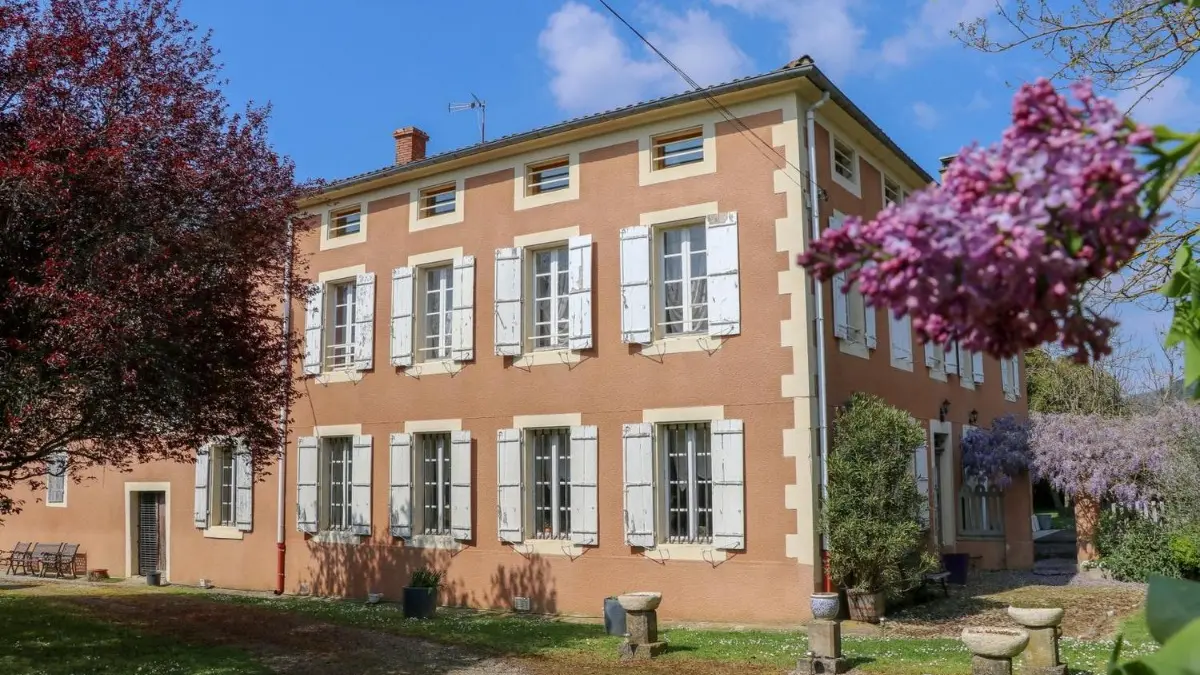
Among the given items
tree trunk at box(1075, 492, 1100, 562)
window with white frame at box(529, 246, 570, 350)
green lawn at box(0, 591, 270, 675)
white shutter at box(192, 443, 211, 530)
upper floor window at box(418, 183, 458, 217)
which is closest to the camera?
green lawn at box(0, 591, 270, 675)

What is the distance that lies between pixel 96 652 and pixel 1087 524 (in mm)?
13980

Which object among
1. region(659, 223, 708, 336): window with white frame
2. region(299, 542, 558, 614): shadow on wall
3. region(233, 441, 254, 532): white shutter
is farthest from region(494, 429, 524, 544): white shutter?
region(233, 441, 254, 532): white shutter

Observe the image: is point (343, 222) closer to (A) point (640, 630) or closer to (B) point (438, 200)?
(B) point (438, 200)

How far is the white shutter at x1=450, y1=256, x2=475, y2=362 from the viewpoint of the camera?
14641 mm

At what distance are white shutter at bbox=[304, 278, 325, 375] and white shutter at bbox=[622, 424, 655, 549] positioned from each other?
613 cm

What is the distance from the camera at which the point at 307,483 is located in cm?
1633

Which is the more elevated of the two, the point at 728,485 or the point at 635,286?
the point at 635,286

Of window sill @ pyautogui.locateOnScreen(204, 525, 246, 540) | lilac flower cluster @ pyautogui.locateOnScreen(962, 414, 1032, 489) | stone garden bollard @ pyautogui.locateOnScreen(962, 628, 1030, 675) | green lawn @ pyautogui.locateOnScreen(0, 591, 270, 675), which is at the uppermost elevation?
lilac flower cluster @ pyautogui.locateOnScreen(962, 414, 1032, 489)

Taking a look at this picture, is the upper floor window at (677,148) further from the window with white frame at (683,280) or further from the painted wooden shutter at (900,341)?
the painted wooden shutter at (900,341)

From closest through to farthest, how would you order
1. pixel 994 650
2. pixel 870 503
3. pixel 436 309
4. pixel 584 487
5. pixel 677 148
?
pixel 994 650, pixel 870 503, pixel 584 487, pixel 677 148, pixel 436 309

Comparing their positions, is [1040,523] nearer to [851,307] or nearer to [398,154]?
[851,307]

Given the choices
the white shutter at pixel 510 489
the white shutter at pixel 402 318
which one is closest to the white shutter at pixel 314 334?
the white shutter at pixel 402 318

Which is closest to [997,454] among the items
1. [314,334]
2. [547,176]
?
[547,176]

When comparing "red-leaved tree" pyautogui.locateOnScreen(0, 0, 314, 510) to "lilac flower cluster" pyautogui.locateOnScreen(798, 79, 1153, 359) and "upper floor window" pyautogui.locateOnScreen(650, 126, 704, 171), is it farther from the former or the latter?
"lilac flower cluster" pyautogui.locateOnScreen(798, 79, 1153, 359)
